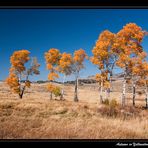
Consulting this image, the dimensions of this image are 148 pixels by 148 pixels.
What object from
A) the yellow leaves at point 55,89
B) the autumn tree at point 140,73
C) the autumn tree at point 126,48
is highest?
the autumn tree at point 126,48

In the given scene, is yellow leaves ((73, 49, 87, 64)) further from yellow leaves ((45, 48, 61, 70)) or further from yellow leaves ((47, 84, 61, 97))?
yellow leaves ((47, 84, 61, 97))

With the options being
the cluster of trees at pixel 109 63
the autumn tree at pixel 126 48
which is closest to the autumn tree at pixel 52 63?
the cluster of trees at pixel 109 63

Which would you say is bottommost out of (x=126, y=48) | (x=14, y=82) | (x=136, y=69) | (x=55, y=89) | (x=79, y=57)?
(x=55, y=89)

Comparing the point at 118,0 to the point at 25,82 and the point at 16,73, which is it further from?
the point at 16,73

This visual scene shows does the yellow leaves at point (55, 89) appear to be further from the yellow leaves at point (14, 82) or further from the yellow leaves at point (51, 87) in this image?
the yellow leaves at point (14, 82)

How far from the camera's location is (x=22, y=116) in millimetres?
8633

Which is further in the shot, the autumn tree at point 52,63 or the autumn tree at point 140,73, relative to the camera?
the autumn tree at point 140,73

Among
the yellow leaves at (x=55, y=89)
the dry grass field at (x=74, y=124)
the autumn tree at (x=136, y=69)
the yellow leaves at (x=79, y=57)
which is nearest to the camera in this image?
the dry grass field at (x=74, y=124)

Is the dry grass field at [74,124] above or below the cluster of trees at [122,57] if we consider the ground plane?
below

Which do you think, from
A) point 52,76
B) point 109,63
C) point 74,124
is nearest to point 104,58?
point 109,63

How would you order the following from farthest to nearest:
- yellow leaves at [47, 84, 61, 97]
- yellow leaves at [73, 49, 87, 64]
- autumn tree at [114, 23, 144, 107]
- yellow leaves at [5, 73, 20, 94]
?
1. yellow leaves at [47, 84, 61, 97]
2. autumn tree at [114, 23, 144, 107]
3. yellow leaves at [5, 73, 20, 94]
4. yellow leaves at [73, 49, 87, 64]

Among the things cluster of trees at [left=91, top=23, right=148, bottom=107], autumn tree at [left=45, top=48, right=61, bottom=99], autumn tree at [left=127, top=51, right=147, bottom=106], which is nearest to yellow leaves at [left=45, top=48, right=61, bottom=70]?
autumn tree at [left=45, top=48, right=61, bottom=99]

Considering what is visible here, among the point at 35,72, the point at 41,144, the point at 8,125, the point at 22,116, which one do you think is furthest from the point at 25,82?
the point at 41,144

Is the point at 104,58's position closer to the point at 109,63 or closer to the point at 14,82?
the point at 109,63
